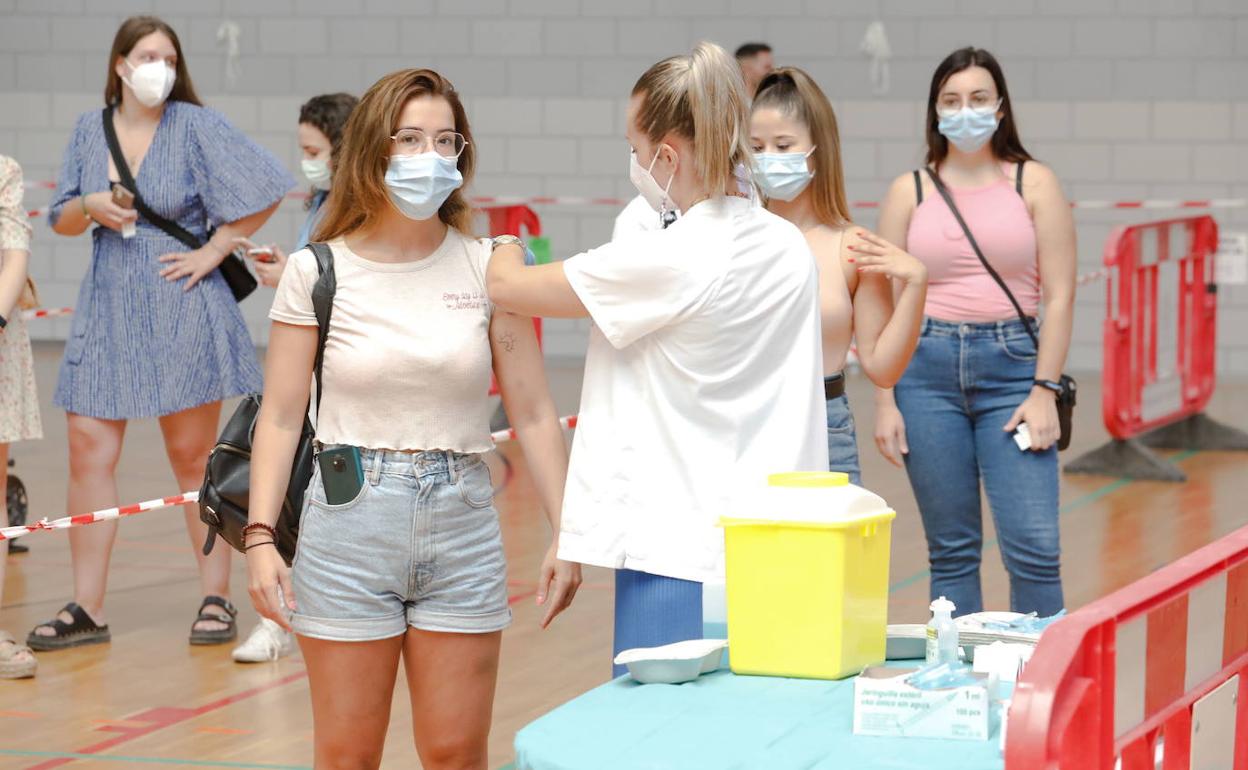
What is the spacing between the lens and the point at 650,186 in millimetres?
2551

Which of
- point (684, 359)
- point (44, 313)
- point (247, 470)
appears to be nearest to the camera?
point (684, 359)

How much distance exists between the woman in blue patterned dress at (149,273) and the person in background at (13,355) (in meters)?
0.20

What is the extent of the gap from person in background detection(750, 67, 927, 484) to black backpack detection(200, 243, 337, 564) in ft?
3.45

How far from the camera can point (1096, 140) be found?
37.8ft

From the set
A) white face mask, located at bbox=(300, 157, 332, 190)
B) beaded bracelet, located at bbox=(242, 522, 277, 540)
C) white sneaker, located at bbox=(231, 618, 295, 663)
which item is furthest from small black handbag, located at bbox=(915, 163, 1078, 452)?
white sneaker, located at bbox=(231, 618, 295, 663)

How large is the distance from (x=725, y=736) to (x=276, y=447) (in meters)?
0.99

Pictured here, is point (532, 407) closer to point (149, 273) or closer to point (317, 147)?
point (317, 147)

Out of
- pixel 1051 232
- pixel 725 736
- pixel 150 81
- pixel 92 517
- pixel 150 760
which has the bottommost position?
pixel 150 760

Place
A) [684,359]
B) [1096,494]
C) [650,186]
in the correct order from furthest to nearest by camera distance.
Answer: [1096,494]
[650,186]
[684,359]

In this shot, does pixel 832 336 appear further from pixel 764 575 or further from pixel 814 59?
pixel 814 59

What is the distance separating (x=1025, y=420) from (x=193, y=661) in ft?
7.78

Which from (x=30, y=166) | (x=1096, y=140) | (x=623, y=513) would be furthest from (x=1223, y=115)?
(x=623, y=513)

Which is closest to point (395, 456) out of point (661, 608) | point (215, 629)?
point (661, 608)

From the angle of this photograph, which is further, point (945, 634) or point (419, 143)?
point (419, 143)
